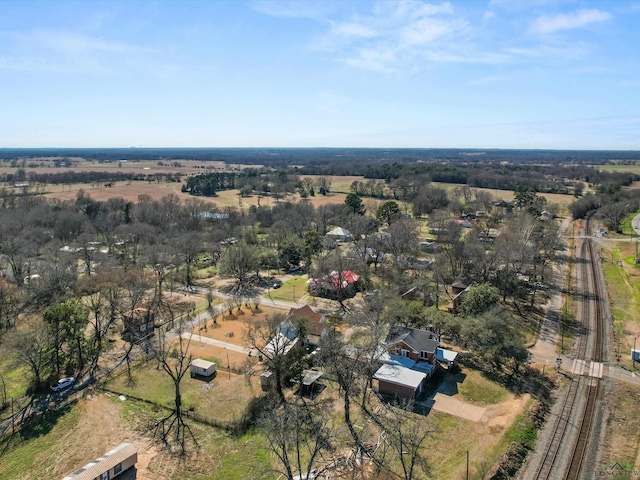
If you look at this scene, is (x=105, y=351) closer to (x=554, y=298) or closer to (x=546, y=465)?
(x=546, y=465)

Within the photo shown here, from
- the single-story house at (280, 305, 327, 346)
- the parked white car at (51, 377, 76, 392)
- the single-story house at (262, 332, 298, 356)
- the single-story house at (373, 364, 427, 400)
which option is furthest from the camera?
the single-story house at (280, 305, 327, 346)

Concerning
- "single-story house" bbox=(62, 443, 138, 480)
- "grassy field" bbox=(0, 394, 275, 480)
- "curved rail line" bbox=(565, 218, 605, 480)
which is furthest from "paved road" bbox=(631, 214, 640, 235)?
"single-story house" bbox=(62, 443, 138, 480)

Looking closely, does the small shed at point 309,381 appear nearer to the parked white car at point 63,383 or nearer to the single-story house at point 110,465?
the single-story house at point 110,465

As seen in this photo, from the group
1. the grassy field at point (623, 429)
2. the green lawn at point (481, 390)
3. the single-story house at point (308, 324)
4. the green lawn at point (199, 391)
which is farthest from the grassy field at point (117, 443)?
the grassy field at point (623, 429)

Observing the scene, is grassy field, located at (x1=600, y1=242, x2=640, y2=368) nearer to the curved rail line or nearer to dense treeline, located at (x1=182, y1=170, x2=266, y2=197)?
the curved rail line

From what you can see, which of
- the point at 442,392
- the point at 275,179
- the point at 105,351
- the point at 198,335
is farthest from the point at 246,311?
the point at 275,179

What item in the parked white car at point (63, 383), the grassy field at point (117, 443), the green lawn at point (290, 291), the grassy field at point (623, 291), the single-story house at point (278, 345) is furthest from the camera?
the green lawn at point (290, 291)
